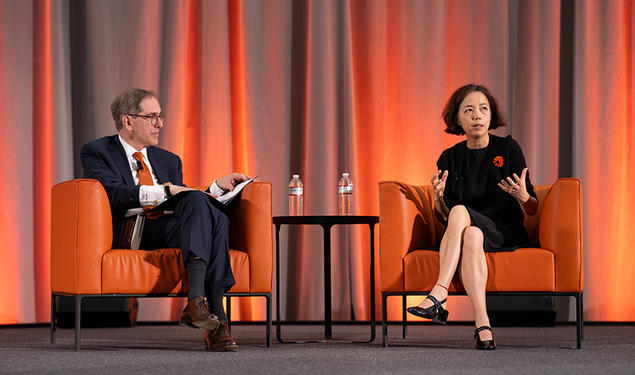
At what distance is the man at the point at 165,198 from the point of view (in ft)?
9.21

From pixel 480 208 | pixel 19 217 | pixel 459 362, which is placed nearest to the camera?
pixel 459 362

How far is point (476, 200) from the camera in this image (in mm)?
3244

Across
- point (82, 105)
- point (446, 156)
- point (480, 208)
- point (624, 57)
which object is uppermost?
point (624, 57)

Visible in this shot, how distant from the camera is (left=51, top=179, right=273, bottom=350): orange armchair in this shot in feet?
9.48

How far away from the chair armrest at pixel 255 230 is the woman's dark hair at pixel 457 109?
875mm

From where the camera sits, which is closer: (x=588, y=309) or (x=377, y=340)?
(x=377, y=340)

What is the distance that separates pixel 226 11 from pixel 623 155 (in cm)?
231

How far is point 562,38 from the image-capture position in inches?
173

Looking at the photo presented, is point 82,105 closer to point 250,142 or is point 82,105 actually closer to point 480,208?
point 250,142

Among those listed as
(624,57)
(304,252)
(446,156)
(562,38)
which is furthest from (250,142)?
(624,57)

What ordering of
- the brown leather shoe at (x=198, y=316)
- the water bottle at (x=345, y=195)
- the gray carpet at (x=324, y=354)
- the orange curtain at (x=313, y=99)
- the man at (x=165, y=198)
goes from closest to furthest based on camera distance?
the gray carpet at (x=324, y=354) < the brown leather shoe at (x=198, y=316) < the man at (x=165, y=198) < the water bottle at (x=345, y=195) < the orange curtain at (x=313, y=99)

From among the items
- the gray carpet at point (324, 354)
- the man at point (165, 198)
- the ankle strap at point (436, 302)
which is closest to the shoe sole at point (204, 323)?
the man at point (165, 198)

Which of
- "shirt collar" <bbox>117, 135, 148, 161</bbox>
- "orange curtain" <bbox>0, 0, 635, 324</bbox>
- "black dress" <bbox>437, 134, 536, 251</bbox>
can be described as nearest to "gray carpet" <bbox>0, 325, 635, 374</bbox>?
"black dress" <bbox>437, 134, 536, 251</bbox>

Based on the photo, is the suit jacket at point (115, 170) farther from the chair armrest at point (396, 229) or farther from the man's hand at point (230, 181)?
the chair armrest at point (396, 229)
